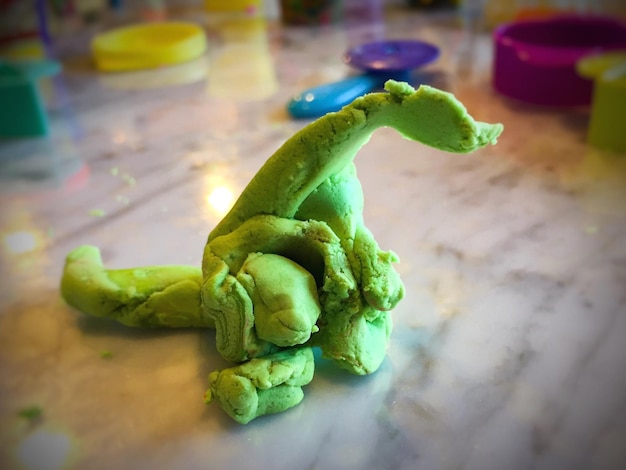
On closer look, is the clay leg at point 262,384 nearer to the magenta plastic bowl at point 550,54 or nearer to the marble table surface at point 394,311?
the marble table surface at point 394,311

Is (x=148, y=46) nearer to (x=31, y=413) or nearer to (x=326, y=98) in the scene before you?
(x=326, y=98)

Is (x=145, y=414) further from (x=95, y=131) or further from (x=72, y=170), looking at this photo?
(x=95, y=131)

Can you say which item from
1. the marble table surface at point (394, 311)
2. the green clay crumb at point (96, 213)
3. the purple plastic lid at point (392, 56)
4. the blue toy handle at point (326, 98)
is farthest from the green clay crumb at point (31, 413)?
the purple plastic lid at point (392, 56)

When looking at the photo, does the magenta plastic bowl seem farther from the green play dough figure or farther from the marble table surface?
the green play dough figure

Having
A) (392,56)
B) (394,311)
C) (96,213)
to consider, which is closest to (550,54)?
(392,56)

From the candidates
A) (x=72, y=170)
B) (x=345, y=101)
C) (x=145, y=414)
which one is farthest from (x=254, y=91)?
(x=145, y=414)
